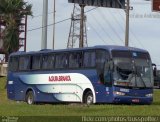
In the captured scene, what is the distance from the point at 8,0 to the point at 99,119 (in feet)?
159

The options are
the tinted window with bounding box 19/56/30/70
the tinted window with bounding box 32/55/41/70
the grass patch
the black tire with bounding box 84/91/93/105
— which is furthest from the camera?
the tinted window with bounding box 19/56/30/70

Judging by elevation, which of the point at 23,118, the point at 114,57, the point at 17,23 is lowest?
the point at 23,118

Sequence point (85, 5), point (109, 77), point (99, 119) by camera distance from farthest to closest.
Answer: point (85, 5), point (109, 77), point (99, 119)

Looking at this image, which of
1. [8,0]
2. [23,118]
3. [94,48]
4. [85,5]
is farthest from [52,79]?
[8,0]

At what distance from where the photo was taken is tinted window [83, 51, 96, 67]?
2962 centimetres

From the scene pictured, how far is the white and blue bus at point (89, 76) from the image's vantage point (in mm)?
28625

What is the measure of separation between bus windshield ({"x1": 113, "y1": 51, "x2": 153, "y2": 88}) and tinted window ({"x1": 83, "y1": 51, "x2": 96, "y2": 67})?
1452mm

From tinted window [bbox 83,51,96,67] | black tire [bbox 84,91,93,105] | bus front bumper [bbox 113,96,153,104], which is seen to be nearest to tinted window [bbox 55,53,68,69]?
tinted window [bbox 83,51,96,67]

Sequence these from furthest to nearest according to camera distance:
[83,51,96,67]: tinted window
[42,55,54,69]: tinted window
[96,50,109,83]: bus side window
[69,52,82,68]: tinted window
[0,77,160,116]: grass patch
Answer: [42,55,54,69]: tinted window < [69,52,82,68]: tinted window < [83,51,96,67]: tinted window < [96,50,109,83]: bus side window < [0,77,160,116]: grass patch

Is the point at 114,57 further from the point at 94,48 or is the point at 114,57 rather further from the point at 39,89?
the point at 39,89

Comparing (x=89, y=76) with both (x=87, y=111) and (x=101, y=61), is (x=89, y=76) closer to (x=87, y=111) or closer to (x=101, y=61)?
(x=101, y=61)

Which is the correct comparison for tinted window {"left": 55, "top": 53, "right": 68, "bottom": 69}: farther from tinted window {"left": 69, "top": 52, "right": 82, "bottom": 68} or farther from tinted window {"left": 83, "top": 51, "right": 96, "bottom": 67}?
tinted window {"left": 83, "top": 51, "right": 96, "bottom": 67}

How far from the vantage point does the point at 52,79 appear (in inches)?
1289

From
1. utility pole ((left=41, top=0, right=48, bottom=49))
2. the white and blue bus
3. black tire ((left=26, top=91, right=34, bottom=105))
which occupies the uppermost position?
utility pole ((left=41, top=0, right=48, bottom=49))
